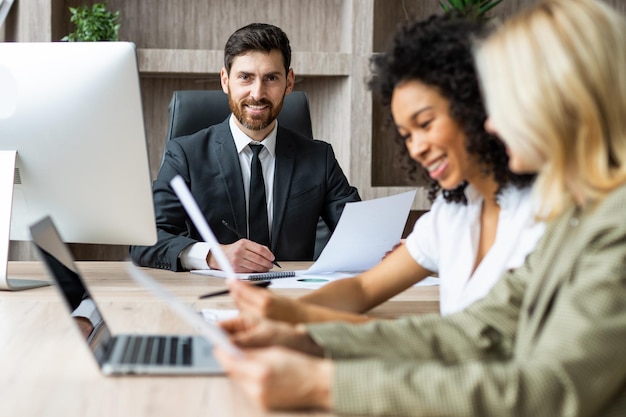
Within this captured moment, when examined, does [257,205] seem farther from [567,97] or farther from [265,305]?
[567,97]

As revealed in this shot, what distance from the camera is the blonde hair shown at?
90 centimetres

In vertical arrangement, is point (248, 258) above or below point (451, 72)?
below

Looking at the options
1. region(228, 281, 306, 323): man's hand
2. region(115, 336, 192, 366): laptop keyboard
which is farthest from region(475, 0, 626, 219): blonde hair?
region(115, 336, 192, 366): laptop keyboard

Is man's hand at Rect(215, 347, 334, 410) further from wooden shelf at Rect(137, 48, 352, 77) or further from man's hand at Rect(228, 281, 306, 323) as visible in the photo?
wooden shelf at Rect(137, 48, 352, 77)

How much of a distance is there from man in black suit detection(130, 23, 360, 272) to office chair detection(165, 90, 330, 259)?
0.07m

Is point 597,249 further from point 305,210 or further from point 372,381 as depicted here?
point 305,210

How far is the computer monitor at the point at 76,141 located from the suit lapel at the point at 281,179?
875 mm

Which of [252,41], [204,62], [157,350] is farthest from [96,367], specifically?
[204,62]

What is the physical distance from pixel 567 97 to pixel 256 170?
69.3 inches

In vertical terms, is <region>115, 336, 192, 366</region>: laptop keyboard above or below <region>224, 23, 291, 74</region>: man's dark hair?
below

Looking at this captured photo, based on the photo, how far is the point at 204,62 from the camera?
3.48 metres

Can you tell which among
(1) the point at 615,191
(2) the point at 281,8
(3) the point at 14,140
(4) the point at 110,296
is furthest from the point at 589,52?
(2) the point at 281,8

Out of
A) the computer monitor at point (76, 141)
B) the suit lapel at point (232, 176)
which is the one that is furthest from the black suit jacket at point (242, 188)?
the computer monitor at point (76, 141)

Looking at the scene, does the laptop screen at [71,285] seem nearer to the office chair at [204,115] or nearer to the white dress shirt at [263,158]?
the white dress shirt at [263,158]
